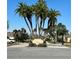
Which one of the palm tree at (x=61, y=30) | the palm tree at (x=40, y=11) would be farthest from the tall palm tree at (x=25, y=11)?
the palm tree at (x=61, y=30)

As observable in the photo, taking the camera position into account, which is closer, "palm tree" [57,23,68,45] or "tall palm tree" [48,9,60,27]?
"palm tree" [57,23,68,45]

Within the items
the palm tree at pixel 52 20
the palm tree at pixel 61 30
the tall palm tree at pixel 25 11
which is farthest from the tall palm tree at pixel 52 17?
the tall palm tree at pixel 25 11

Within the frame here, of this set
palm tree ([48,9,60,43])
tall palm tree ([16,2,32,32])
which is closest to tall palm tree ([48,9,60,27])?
palm tree ([48,9,60,43])

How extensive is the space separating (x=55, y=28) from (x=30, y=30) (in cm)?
54

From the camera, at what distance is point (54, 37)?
3.31 metres

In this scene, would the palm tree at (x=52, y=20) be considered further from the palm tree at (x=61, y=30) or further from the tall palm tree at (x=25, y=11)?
the tall palm tree at (x=25, y=11)

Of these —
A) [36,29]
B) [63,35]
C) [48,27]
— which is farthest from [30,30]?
[63,35]

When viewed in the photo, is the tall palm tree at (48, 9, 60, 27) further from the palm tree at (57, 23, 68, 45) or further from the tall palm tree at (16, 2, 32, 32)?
the tall palm tree at (16, 2, 32, 32)

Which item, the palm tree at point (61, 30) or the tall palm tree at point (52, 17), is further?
the tall palm tree at point (52, 17)

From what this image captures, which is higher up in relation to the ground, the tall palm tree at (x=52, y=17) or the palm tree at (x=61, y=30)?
the tall palm tree at (x=52, y=17)

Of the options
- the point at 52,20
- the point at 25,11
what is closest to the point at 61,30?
the point at 52,20
